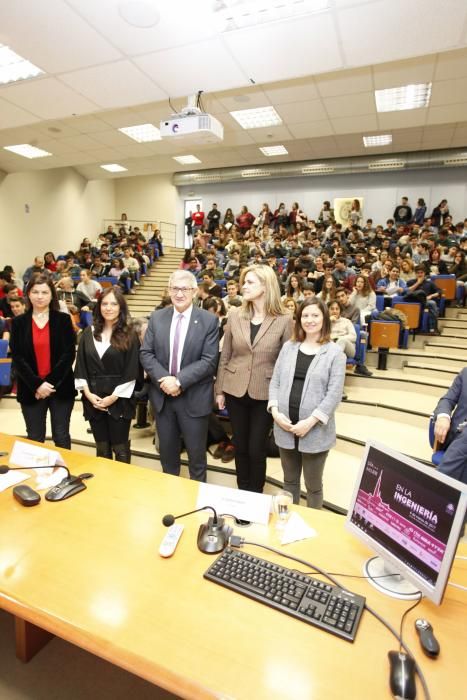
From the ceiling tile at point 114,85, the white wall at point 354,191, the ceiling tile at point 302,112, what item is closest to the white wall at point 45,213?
the white wall at point 354,191

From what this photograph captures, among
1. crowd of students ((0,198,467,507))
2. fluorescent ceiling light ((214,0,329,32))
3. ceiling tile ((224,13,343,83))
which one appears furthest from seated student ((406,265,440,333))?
crowd of students ((0,198,467,507))

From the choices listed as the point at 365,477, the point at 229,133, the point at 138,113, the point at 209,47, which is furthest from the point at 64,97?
the point at 365,477

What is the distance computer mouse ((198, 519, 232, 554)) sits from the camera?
1.27m

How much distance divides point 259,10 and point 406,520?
3583 millimetres

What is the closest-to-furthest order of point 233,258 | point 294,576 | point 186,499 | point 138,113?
1. point 294,576
2. point 186,499
3. point 138,113
4. point 233,258

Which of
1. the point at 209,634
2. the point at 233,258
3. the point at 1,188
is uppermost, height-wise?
the point at 1,188

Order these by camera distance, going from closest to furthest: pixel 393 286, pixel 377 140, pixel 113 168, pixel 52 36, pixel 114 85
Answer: pixel 52 36 < pixel 114 85 < pixel 393 286 < pixel 377 140 < pixel 113 168

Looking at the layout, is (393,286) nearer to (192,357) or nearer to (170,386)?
(192,357)

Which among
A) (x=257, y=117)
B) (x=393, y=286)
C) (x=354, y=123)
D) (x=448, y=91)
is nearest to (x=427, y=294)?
(x=393, y=286)

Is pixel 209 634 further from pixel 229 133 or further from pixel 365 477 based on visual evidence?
pixel 229 133

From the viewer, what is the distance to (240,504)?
1.43 meters

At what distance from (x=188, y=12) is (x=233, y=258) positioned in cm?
566

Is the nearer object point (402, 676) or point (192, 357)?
point (402, 676)

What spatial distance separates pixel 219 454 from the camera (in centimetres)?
318
